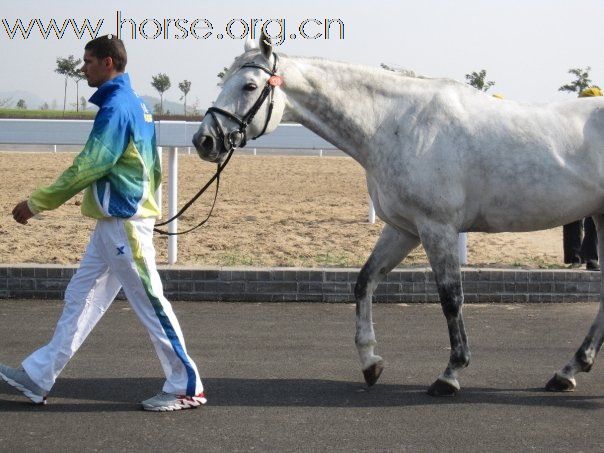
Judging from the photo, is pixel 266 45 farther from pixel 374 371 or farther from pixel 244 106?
pixel 374 371

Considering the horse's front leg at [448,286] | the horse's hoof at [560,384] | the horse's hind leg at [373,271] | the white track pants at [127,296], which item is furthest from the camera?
the horse's hind leg at [373,271]

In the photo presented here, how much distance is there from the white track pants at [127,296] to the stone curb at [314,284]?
3635mm

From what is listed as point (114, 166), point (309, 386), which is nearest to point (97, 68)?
point (114, 166)

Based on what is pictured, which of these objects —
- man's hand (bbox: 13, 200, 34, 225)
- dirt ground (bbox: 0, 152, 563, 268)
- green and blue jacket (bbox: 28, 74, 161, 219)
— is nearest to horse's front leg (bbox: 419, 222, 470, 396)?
green and blue jacket (bbox: 28, 74, 161, 219)

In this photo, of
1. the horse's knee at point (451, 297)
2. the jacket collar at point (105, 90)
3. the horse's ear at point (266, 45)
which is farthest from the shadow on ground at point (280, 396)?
the horse's ear at point (266, 45)

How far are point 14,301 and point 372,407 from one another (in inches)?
185

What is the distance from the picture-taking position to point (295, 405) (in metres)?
6.80

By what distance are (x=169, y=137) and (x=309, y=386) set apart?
183 inches

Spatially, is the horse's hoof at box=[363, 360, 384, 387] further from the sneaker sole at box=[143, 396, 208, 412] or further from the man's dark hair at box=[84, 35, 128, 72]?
the man's dark hair at box=[84, 35, 128, 72]

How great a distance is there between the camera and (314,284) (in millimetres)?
10461

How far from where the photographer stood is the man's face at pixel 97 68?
6.58m

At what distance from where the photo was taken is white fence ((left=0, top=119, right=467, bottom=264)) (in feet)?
36.9

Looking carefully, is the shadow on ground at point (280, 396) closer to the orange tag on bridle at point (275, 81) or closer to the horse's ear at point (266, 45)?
the orange tag on bridle at point (275, 81)

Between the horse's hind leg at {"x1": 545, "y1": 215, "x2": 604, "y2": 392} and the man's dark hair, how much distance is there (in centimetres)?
335
